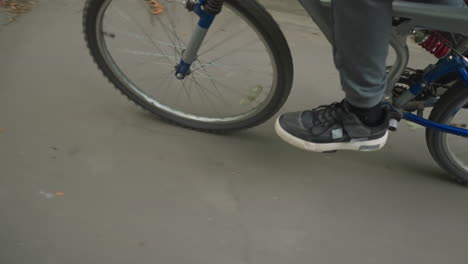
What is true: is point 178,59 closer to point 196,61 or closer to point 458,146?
point 196,61

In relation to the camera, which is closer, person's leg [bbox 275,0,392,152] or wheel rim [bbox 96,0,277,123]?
person's leg [bbox 275,0,392,152]

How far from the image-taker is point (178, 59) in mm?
2062

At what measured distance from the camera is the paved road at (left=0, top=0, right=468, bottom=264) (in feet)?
4.22

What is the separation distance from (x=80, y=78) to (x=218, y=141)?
78 centimetres

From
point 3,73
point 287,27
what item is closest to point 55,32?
point 3,73

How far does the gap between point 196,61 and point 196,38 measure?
1.54 feet

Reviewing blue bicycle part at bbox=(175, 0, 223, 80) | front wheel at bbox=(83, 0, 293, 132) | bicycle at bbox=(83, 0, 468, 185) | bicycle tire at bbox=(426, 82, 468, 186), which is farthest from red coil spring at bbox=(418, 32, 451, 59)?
blue bicycle part at bbox=(175, 0, 223, 80)

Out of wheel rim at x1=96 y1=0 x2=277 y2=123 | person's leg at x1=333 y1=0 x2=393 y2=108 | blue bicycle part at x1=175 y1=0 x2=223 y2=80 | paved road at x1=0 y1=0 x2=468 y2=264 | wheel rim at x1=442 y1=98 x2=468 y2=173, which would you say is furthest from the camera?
wheel rim at x1=96 y1=0 x2=277 y2=123

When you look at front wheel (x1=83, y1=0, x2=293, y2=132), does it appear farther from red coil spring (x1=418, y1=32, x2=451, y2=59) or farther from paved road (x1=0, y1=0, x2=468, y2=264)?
red coil spring (x1=418, y1=32, x2=451, y2=59)

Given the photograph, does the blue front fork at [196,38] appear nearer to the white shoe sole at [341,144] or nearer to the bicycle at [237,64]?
the bicycle at [237,64]

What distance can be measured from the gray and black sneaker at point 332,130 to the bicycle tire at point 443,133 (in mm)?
249

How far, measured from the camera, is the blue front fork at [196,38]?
56.9 inches

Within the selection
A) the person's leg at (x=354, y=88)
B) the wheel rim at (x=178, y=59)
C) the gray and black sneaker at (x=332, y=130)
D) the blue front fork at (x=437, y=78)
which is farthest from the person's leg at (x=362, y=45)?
the wheel rim at (x=178, y=59)

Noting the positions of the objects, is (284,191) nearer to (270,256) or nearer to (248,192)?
(248,192)
